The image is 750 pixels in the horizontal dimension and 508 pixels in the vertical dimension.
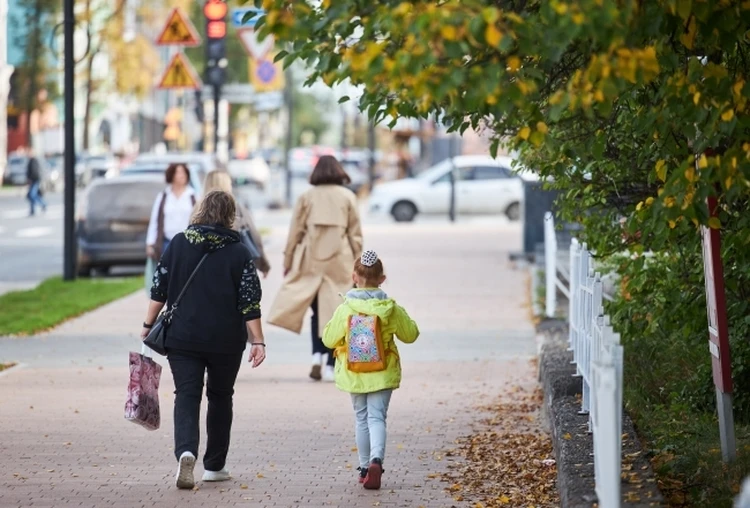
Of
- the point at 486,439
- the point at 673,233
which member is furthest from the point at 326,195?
the point at 673,233

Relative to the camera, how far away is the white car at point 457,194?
126 feet

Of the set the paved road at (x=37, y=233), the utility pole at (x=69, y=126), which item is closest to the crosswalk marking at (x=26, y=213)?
the paved road at (x=37, y=233)

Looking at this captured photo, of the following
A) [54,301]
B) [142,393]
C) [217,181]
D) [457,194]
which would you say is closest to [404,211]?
[457,194]

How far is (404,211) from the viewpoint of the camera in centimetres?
3847

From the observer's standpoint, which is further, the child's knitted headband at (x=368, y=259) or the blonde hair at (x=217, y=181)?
the blonde hair at (x=217, y=181)

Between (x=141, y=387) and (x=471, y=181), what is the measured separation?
1229 inches

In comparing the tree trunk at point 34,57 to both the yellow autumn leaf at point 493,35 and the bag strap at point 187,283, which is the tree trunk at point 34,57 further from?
the yellow autumn leaf at point 493,35

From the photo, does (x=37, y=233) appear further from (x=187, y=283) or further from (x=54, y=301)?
(x=187, y=283)

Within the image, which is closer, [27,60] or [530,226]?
[530,226]

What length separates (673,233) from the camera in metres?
6.96

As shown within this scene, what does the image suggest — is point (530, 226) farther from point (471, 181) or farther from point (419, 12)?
point (419, 12)

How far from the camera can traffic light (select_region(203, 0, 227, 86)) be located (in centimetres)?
2308

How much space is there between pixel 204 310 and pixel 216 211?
50 cm

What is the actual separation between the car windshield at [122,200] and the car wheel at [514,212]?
59.9ft
